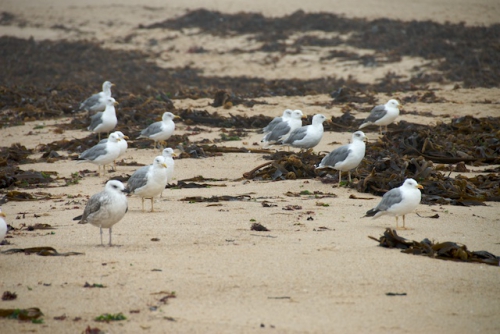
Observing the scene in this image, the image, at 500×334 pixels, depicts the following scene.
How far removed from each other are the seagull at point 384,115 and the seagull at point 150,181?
7886 mm

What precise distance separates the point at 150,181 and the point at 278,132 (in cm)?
577

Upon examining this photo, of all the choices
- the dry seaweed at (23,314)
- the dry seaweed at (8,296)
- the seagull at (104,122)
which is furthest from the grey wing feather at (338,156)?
the seagull at (104,122)

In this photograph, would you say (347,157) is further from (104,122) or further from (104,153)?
(104,122)

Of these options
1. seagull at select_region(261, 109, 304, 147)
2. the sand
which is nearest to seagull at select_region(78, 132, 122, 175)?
the sand

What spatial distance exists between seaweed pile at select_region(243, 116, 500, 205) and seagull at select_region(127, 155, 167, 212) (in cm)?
260

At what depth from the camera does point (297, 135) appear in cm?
1372

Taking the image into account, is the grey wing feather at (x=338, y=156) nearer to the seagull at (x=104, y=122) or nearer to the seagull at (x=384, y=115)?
the seagull at (x=384, y=115)

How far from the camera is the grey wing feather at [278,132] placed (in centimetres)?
1455

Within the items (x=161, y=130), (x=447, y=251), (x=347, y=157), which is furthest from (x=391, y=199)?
(x=161, y=130)

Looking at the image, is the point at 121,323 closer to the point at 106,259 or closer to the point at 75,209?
the point at 106,259

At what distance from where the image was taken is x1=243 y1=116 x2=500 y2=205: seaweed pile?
9969mm

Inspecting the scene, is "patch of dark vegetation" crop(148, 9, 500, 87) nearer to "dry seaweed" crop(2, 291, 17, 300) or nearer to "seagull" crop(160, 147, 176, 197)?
"seagull" crop(160, 147, 176, 197)

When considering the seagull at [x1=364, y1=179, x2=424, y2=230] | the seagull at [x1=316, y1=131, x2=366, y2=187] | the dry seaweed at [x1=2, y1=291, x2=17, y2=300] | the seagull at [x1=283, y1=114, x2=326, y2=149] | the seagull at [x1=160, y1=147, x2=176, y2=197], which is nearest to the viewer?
the dry seaweed at [x1=2, y1=291, x2=17, y2=300]

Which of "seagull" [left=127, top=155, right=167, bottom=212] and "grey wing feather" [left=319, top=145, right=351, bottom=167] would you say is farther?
"grey wing feather" [left=319, top=145, right=351, bottom=167]
